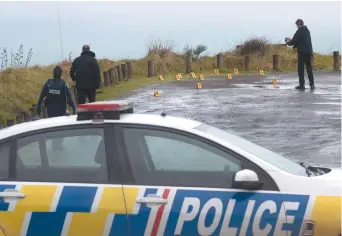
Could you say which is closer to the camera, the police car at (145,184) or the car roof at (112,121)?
the police car at (145,184)

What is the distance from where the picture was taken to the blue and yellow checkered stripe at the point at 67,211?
4.98m

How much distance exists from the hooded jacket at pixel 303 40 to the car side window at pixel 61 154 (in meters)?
14.3

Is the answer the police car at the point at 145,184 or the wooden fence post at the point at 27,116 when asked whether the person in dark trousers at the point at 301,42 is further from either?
the police car at the point at 145,184

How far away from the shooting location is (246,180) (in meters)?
4.90

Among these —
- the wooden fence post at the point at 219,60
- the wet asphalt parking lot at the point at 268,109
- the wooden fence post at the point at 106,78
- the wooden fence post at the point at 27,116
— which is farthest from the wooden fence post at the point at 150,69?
the wooden fence post at the point at 27,116

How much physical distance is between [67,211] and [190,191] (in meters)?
0.89

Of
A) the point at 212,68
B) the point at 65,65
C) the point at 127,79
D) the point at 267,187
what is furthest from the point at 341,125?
the point at 212,68

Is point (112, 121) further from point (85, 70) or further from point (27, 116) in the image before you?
point (85, 70)

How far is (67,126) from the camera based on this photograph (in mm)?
5293

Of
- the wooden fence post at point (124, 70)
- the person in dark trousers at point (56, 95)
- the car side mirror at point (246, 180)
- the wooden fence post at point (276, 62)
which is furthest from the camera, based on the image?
the wooden fence post at point (276, 62)

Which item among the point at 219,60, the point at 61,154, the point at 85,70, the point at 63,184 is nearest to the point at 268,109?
the point at 85,70

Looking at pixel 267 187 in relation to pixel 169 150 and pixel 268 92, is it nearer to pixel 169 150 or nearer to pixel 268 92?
pixel 169 150

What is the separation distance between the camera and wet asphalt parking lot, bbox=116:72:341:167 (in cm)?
1096

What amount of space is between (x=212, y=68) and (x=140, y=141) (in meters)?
25.9
